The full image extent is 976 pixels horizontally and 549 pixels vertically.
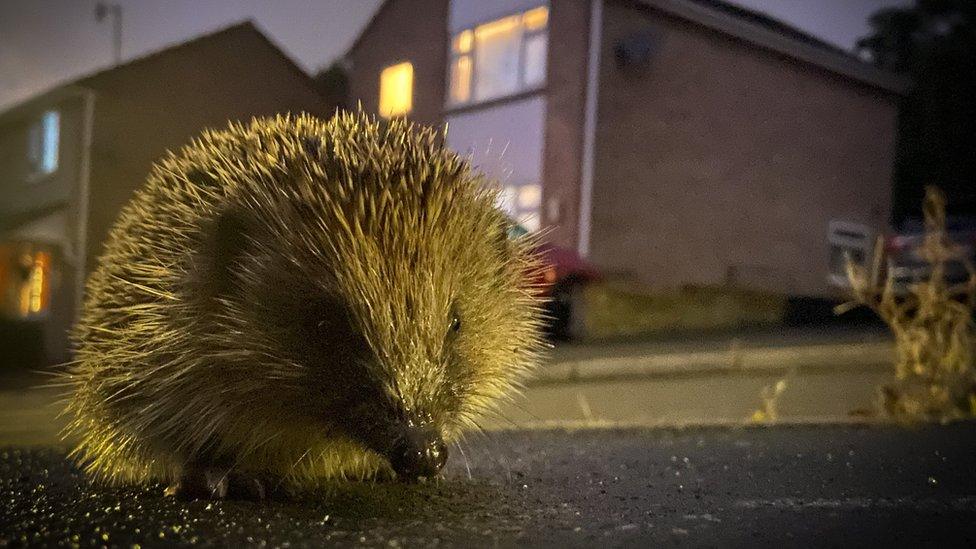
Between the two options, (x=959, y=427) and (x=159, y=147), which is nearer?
(x=959, y=427)

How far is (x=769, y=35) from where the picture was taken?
42.9 ft

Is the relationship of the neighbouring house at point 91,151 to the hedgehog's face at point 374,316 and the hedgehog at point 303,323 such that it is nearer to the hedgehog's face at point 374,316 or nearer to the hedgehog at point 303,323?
the hedgehog at point 303,323

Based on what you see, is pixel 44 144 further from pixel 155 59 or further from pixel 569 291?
pixel 569 291

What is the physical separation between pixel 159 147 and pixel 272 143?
31.5 feet

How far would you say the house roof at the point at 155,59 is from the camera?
35.8ft

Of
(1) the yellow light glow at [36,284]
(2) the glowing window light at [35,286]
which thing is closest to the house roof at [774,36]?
(2) the glowing window light at [35,286]

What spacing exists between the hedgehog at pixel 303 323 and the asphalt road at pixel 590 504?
158 mm

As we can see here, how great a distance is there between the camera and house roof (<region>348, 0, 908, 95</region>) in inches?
478

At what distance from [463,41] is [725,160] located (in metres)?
5.10

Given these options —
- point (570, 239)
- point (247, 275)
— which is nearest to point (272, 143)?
point (247, 275)

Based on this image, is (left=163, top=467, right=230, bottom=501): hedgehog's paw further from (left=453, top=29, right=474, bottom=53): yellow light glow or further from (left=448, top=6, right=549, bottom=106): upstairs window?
(left=453, top=29, right=474, bottom=53): yellow light glow

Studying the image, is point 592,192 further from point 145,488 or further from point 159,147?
point 145,488

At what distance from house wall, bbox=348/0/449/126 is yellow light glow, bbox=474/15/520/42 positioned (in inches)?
28.2

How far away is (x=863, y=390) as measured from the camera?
523cm
